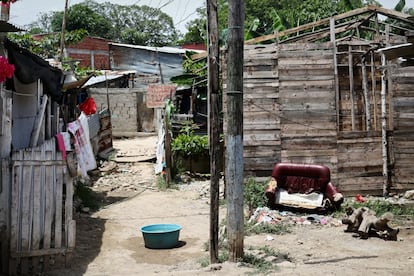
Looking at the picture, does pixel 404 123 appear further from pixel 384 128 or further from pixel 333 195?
pixel 333 195

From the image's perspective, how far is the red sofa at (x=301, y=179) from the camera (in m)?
10.2

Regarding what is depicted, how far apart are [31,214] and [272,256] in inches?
125

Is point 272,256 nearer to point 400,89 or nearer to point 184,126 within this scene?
point 400,89

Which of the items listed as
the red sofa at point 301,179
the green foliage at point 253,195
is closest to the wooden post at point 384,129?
the red sofa at point 301,179

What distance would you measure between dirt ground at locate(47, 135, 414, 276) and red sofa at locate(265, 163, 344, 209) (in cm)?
120

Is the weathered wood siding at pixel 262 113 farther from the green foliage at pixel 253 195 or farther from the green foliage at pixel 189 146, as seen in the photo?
the green foliage at pixel 189 146

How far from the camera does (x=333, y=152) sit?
11094mm

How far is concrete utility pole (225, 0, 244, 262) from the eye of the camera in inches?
259

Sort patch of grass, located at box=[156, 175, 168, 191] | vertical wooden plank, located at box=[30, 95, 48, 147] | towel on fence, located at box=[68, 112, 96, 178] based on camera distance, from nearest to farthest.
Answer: vertical wooden plank, located at box=[30, 95, 48, 147]
towel on fence, located at box=[68, 112, 96, 178]
patch of grass, located at box=[156, 175, 168, 191]

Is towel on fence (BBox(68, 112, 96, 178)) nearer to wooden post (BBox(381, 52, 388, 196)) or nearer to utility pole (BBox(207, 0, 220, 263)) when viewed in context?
utility pole (BBox(207, 0, 220, 263))

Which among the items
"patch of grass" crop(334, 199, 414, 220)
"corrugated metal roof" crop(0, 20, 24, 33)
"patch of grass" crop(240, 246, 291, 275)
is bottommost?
"patch of grass" crop(240, 246, 291, 275)

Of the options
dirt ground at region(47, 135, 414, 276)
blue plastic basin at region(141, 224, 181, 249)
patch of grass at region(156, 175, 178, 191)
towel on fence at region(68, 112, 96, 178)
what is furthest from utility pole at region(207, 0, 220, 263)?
patch of grass at region(156, 175, 178, 191)

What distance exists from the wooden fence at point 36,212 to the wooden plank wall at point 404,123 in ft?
24.4

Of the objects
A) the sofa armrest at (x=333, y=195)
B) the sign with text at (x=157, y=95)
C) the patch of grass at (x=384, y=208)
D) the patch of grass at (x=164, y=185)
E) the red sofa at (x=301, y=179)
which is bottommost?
the patch of grass at (x=384, y=208)
